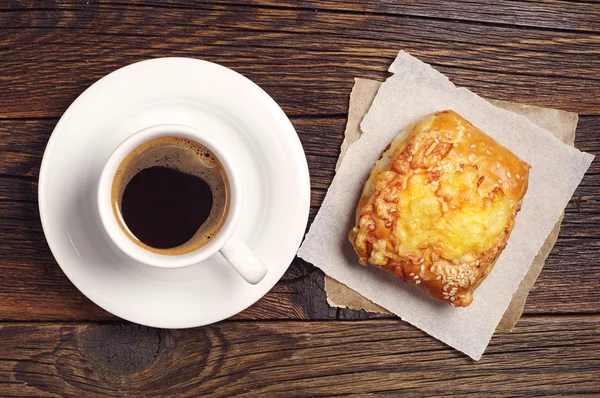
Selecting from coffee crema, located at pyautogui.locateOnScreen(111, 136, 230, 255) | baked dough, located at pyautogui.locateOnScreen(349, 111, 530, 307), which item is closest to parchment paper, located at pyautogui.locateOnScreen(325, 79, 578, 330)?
baked dough, located at pyautogui.locateOnScreen(349, 111, 530, 307)

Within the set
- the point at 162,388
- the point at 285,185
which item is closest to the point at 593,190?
the point at 285,185

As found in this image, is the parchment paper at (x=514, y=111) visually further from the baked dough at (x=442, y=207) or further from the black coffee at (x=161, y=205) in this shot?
the black coffee at (x=161, y=205)

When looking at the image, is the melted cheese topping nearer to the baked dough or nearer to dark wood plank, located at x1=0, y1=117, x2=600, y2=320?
the baked dough

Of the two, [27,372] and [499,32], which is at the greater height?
[499,32]

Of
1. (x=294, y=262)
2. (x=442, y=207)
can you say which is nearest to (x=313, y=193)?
(x=294, y=262)

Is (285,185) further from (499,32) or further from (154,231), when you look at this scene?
(499,32)
